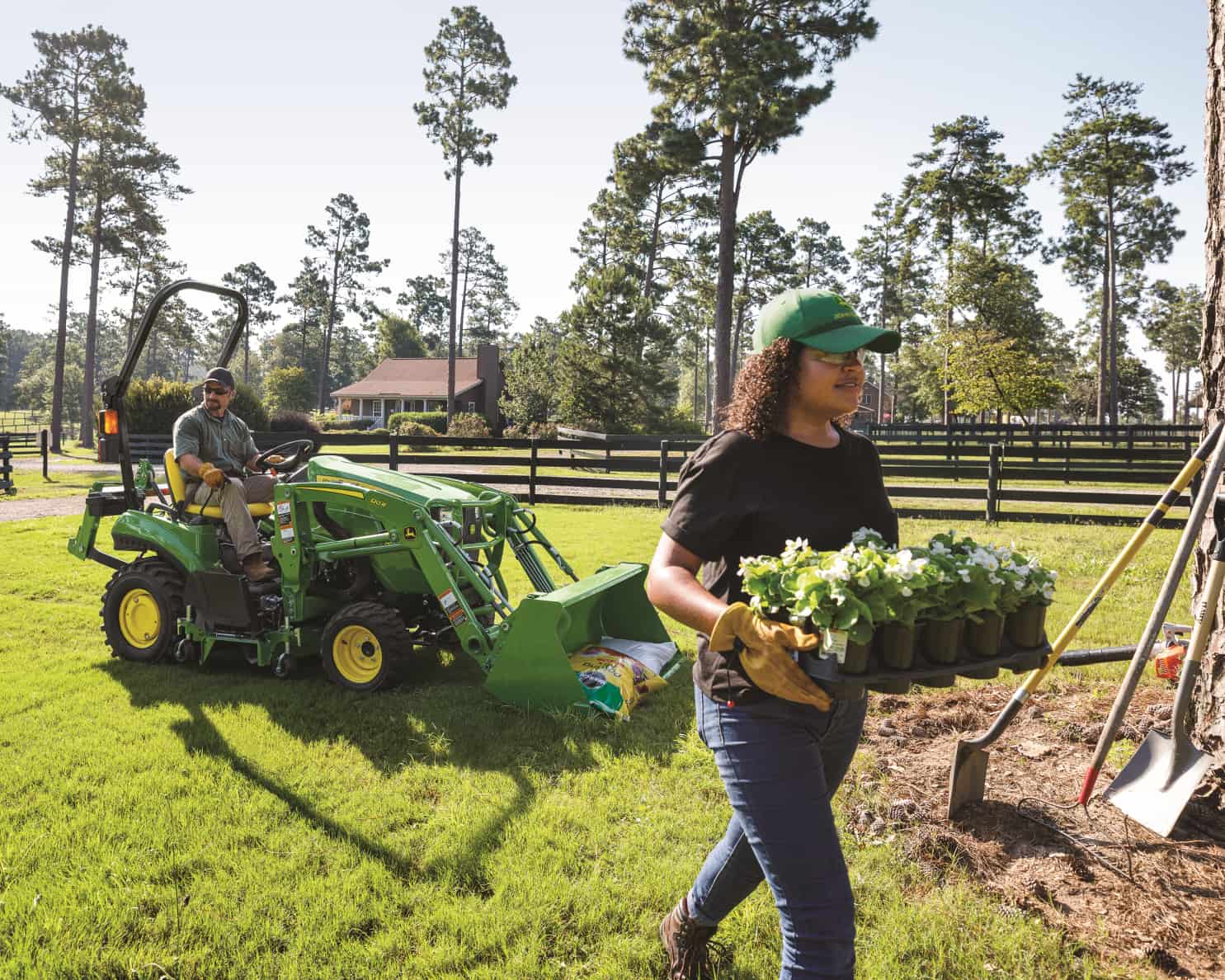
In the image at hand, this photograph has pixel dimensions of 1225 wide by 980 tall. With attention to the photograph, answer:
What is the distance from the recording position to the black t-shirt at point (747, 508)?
6.55ft

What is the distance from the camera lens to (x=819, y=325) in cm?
208

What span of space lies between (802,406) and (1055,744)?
2.65 meters

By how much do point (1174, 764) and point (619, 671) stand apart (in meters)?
2.63

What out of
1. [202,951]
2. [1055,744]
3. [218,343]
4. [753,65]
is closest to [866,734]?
[1055,744]

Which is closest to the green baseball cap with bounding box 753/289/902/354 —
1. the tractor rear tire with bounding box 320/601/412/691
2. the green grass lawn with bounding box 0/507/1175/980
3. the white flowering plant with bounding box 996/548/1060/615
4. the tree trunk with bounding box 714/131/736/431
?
the white flowering plant with bounding box 996/548/1060/615

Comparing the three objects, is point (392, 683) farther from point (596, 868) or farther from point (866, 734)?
point (866, 734)

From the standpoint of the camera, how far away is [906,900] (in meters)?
2.87

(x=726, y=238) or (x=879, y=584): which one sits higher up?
(x=726, y=238)

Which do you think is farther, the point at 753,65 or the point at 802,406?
the point at 753,65

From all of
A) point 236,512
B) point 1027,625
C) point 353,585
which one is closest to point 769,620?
point 1027,625

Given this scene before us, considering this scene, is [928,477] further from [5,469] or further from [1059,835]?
[5,469]

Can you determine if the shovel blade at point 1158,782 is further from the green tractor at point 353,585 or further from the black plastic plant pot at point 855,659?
the green tractor at point 353,585

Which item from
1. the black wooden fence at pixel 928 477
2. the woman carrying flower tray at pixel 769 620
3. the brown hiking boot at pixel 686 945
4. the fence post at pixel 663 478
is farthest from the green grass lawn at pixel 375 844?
the fence post at pixel 663 478

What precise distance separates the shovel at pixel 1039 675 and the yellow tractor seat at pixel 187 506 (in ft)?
14.6
